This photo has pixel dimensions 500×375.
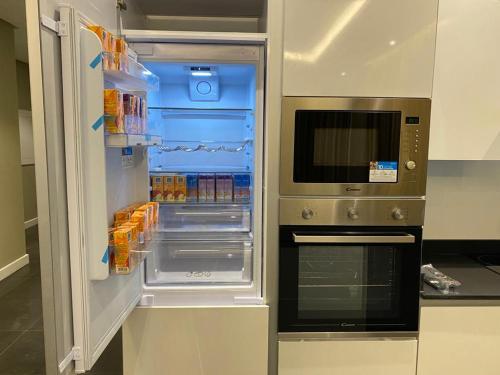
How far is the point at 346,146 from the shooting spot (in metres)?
1.62

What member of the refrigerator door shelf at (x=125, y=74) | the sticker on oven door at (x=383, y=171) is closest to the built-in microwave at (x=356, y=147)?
the sticker on oven door at (x=383, y=171)

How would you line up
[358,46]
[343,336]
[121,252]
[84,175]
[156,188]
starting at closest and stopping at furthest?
[84,175]
[121,252]
[358,46]
[343,336]
[156,188]

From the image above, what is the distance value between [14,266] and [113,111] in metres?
4.04

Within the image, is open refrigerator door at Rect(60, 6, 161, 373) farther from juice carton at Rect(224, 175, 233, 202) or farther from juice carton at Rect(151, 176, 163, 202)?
juice carton at Rect(224, 175, 233, 202)

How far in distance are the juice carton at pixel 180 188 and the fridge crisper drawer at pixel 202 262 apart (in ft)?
0.86

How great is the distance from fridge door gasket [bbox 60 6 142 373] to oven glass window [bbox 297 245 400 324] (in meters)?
0.89

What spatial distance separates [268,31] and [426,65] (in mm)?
700

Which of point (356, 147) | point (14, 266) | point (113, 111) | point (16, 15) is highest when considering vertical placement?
point (16, 15)

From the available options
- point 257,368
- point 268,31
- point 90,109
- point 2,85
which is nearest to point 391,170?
point 268,31

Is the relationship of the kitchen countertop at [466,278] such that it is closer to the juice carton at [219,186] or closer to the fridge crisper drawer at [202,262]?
the fridge crisper drawer at [202,262]

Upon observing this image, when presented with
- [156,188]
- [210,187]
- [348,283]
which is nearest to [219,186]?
[210,187]

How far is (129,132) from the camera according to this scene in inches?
52.3

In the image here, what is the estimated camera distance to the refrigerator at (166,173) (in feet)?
3.55

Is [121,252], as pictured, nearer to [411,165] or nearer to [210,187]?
[210,187]
